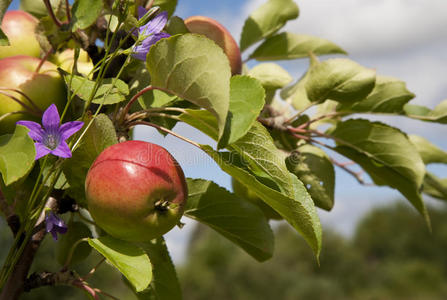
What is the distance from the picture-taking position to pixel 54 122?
46cm

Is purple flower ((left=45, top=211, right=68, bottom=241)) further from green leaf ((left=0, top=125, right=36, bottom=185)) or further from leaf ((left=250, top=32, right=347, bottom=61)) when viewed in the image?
leaf ((left=250, top=32, right=347, bottom=61))

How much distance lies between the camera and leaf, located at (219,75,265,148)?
382 mm

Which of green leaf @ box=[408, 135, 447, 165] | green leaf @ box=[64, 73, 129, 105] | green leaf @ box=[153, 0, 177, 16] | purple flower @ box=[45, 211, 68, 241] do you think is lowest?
green leaf @ box=[408, 135, 447, 165]

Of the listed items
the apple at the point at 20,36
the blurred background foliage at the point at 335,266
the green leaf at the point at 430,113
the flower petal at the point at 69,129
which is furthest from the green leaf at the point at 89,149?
the blurred background foliage at the point at 335,266

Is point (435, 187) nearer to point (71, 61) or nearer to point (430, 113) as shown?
point (430, 113)

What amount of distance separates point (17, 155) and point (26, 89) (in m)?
0.16

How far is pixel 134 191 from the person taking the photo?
45 cm

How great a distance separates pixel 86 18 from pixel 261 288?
16465 millimetres

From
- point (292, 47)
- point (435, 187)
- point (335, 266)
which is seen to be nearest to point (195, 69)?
point (292, 47)

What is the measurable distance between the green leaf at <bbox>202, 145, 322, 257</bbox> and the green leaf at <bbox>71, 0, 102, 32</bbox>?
0.20 meters

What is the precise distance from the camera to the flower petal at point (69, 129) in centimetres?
44

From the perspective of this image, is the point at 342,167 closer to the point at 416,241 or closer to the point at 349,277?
the point at 349,277

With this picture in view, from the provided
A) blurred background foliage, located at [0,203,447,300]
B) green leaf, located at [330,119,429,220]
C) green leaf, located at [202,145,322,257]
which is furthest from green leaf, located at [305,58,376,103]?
blurred background foliage, located at [0,203,447,300]

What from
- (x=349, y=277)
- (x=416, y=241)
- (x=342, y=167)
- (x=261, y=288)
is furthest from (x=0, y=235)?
(x=416, y=241)
